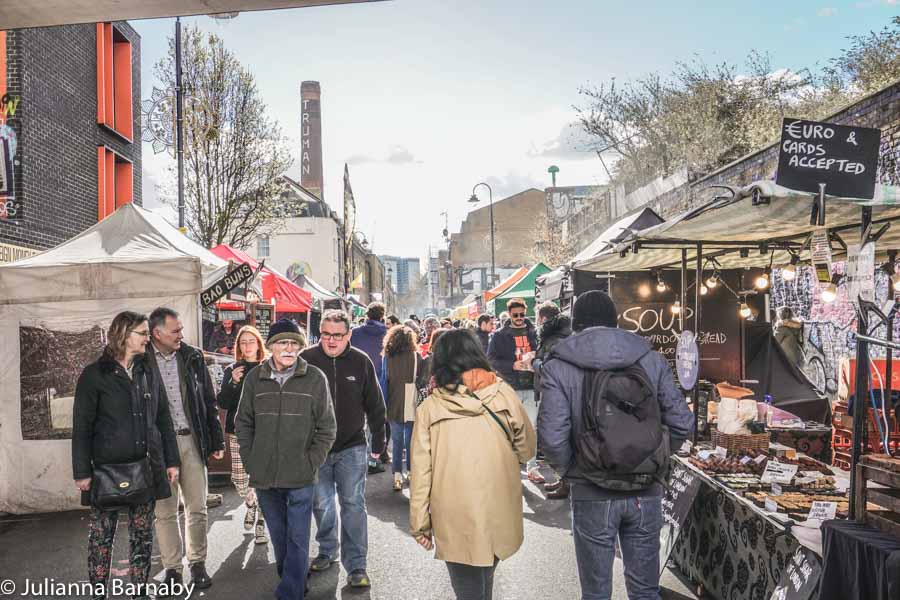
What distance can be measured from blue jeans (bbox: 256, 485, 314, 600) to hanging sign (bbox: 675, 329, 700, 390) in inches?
151

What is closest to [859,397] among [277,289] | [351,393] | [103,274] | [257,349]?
[351,393]

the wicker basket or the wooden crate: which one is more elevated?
the wooden crate

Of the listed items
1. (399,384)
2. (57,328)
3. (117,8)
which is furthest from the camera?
(399,384)

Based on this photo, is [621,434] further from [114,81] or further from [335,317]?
[114,81]

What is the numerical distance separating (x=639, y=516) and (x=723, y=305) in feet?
20.8

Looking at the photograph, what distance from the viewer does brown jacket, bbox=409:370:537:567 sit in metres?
3.46

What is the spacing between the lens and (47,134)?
40.4 feet

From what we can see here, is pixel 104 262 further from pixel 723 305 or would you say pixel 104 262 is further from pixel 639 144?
pixel 639 144

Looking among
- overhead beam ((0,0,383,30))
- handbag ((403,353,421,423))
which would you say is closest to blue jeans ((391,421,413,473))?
handbag ((403,353,421,423))

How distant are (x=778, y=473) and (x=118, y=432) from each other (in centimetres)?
452

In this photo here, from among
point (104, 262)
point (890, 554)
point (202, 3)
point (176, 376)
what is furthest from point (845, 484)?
point (104, 262)

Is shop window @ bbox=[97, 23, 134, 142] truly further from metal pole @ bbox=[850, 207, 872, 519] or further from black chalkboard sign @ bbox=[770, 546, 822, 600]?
black chalkboard sign @ bbox=[770, 546, 822, 600]

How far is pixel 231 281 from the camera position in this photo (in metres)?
7.79

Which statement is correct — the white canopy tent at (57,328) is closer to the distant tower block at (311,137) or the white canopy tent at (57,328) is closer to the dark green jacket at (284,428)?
the dark green jacket at (284,428)
